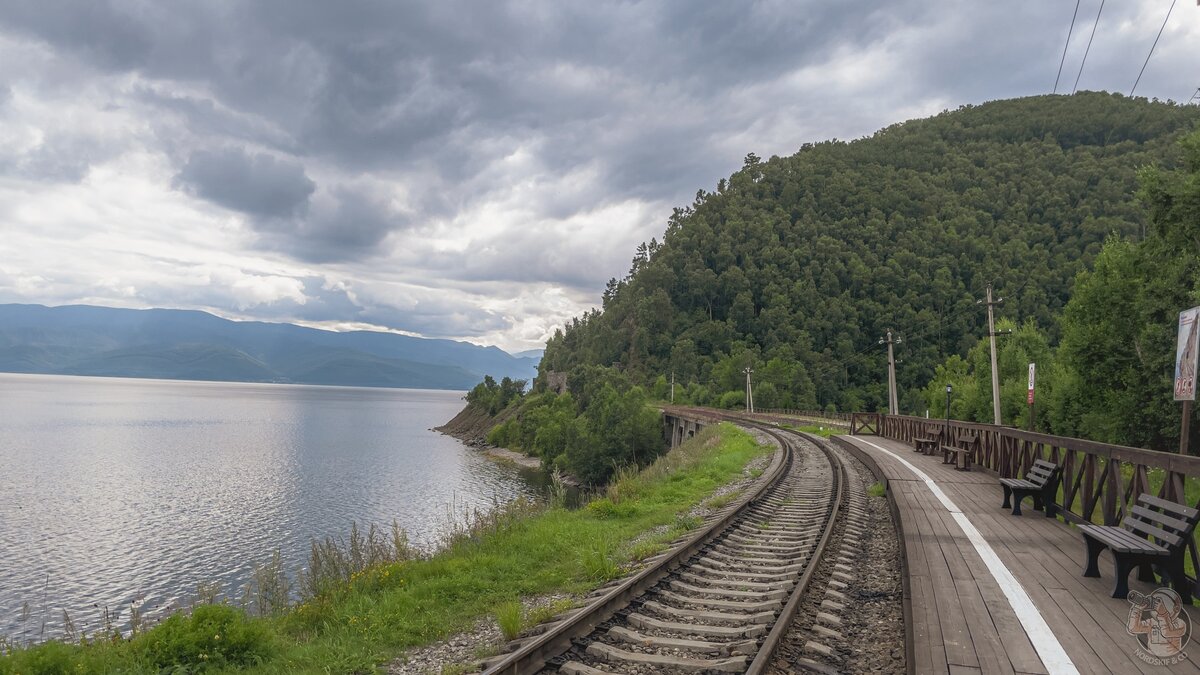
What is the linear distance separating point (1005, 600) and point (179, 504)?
45444 mm

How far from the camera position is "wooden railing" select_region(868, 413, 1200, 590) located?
Answer: 22.5 ft

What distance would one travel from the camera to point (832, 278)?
15012 cm

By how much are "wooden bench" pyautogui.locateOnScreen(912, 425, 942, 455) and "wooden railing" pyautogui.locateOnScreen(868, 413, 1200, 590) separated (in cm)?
197

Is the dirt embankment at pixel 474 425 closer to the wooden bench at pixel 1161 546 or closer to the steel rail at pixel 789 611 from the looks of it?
the steel rail at pixel 789 611

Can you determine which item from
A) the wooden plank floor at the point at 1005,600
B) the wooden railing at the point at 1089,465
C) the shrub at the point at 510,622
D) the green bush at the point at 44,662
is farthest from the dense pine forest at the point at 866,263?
the green bush at the point at 44,662

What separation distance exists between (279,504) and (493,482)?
18.9 meters

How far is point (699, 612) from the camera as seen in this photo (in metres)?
6.69

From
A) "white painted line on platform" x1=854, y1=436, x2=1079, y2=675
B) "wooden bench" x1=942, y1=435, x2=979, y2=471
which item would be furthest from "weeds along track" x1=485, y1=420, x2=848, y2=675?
"wooden bench" x1=942, y1=435, x2=979, y2=471

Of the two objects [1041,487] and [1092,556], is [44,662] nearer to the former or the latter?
[1092,556]

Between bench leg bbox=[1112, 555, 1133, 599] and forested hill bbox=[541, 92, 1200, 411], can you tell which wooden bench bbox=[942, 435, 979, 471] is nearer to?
bench leg bbox=[1112, 555, 1133, 599]

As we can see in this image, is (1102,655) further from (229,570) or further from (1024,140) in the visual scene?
(1024,140)

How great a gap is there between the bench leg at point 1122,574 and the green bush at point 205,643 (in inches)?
332

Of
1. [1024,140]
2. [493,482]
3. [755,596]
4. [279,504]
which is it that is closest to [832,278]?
[1024,140]

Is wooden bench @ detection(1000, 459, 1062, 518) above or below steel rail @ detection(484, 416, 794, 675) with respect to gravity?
above
